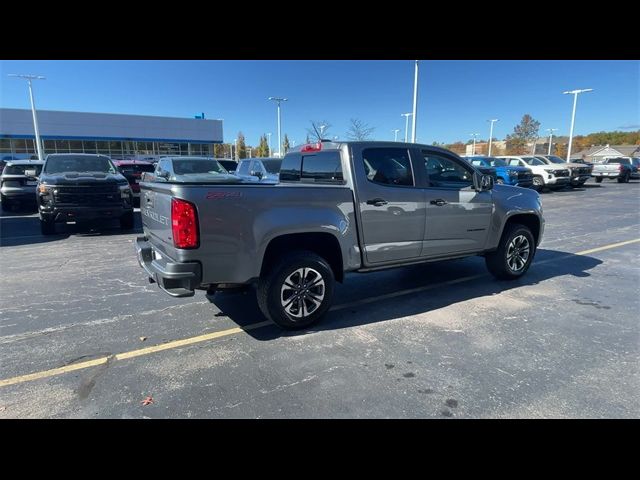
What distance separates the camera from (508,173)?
1944 centimetres

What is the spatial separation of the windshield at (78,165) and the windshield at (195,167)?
7.35 feet

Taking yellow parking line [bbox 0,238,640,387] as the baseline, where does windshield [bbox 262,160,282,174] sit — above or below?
above

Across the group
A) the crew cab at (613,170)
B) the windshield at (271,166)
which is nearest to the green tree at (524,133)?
the crew cab at (613,170)

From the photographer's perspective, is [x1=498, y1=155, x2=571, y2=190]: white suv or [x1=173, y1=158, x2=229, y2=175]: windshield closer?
[x1=173, y1=158, x2=229, y2=175]: windshield

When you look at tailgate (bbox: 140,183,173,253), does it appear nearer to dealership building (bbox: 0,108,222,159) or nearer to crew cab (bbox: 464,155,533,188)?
crew cab (bbox: 464,155,533,188)

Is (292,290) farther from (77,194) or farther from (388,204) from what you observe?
(77,194)

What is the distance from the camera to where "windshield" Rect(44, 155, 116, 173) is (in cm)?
946

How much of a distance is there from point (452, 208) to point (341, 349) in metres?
2.48

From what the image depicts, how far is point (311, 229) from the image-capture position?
3.88 m

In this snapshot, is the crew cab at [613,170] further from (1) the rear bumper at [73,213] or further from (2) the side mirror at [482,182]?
(1) the rear bumper at [73,213]

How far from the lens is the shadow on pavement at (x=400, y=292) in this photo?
4.36 meters

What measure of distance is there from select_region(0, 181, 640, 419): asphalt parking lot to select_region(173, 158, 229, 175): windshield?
6.55m

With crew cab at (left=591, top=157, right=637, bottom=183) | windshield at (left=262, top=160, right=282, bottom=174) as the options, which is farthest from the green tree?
windshield at (left=262, top=160, right=282, bottom=174)
